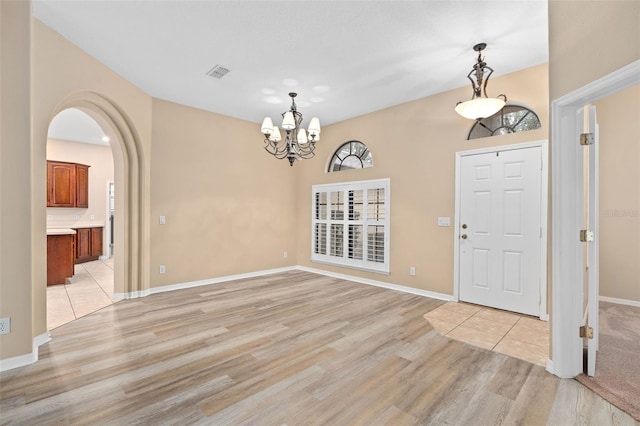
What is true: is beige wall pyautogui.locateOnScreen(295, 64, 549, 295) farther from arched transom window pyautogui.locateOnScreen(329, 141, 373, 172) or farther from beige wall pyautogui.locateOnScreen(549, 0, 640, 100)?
beige wall pyautogui.locateOnScreen(549, 0, 640, 100)

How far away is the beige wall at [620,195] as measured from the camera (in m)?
3.97

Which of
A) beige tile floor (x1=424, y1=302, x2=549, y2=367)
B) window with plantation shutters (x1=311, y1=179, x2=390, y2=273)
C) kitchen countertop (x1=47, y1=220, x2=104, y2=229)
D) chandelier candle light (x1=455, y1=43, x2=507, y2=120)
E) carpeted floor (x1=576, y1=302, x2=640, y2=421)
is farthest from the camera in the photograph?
kitchen countertop (x1=47, y1=220, x2=104, y2=229)

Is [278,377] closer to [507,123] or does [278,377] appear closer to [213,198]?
[213,198]

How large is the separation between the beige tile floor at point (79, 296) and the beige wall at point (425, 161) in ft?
13.3

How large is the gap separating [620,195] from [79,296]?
314 inches

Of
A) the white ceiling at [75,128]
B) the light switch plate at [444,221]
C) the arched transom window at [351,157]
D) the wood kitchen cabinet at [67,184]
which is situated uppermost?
the white ceiling at [75,128]

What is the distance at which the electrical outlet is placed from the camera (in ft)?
7.49

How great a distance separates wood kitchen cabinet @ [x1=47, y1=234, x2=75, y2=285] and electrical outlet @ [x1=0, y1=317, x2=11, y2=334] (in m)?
3.25

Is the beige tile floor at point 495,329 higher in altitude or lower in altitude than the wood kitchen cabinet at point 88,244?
lower

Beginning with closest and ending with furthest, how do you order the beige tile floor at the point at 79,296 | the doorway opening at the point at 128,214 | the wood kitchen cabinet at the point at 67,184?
the beige tile floor at the point at 79,296 → the doorway opening at the point at 128,214 → the wood kitchen cabinet at the point at 67,184

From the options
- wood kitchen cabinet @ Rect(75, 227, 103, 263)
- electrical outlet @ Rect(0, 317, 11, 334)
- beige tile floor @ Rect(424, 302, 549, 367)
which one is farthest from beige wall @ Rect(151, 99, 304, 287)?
wood kitchen cabinet @ Rect(75, 227, 103, 263)

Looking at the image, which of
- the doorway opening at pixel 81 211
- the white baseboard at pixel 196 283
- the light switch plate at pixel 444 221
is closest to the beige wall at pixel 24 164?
the white baseboard at pixel 196 283

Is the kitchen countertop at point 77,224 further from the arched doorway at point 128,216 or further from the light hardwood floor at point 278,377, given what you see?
the light hardwood floor at point 278,377

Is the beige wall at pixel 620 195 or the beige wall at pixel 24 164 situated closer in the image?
the beige wall at pixel 24 164
